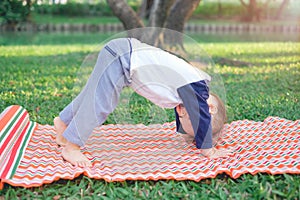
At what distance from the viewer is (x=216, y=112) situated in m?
2.88

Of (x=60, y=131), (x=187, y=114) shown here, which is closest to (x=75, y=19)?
(x=60, y=131)

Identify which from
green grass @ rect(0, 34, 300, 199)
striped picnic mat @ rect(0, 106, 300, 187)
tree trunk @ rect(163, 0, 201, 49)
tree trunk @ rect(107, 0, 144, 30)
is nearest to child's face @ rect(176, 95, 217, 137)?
striped picnic mat @ rect(0, 106, 300, 187)

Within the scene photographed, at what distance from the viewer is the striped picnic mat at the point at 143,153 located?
2.46 meters

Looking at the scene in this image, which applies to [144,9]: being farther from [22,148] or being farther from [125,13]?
[22,148]

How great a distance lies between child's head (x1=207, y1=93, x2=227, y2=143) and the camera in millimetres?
2865

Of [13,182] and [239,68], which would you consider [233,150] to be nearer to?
[13,182]

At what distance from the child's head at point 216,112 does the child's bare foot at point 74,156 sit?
778mm

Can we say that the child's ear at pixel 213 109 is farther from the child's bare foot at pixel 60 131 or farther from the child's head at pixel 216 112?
the child's bare foot at pixel 60 131

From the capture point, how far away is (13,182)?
91.1 inches

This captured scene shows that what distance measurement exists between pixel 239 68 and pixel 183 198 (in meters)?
4.45

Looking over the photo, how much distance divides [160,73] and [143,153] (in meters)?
0.52

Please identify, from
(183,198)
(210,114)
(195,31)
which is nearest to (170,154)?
(210,114)

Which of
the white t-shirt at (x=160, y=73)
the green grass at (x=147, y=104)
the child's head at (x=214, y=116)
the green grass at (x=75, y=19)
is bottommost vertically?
the green grass at (x=75, y=19)

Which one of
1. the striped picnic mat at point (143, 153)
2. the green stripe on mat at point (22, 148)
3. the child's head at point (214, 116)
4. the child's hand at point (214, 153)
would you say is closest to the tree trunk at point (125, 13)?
the striped picnic mat at point (143, 153)
